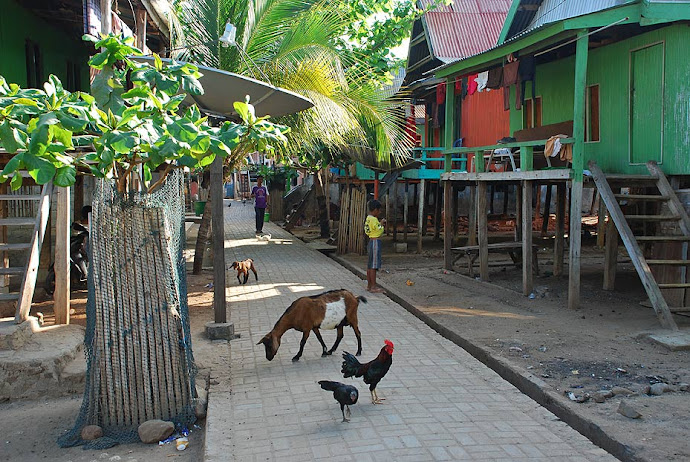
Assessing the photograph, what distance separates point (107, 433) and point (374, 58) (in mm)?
15477

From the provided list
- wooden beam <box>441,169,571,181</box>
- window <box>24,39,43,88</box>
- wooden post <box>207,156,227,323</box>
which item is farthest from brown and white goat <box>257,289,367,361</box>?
window <box>24,39,43,88</box>

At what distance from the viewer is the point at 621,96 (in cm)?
1101

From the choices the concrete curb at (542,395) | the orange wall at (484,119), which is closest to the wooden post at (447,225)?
the orange wall at (484,119)

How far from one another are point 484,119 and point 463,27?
153 inches

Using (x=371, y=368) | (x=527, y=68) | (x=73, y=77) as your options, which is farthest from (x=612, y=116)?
(x=73, y=77)

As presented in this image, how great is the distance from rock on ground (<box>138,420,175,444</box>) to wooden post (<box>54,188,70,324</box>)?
114 inches

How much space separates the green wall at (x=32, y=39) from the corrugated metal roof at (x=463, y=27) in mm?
10224

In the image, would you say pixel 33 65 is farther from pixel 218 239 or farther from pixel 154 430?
pixel 154 430

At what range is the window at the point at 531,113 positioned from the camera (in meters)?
13.9

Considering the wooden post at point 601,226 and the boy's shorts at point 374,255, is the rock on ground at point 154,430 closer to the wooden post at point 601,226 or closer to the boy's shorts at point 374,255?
the boy's shorts at point 374,255

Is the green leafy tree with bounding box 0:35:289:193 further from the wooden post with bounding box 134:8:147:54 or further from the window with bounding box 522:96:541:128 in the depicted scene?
the window with bounding box 522:96:541:128

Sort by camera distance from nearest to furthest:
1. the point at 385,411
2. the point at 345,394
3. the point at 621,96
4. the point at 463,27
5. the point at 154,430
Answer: the point at 345,394, the point at 154,430, the point at 385,411, the point at 621,96, the point at 463,27

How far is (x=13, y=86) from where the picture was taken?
4418 millimetres

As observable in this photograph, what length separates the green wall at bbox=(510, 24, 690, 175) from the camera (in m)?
9.64
